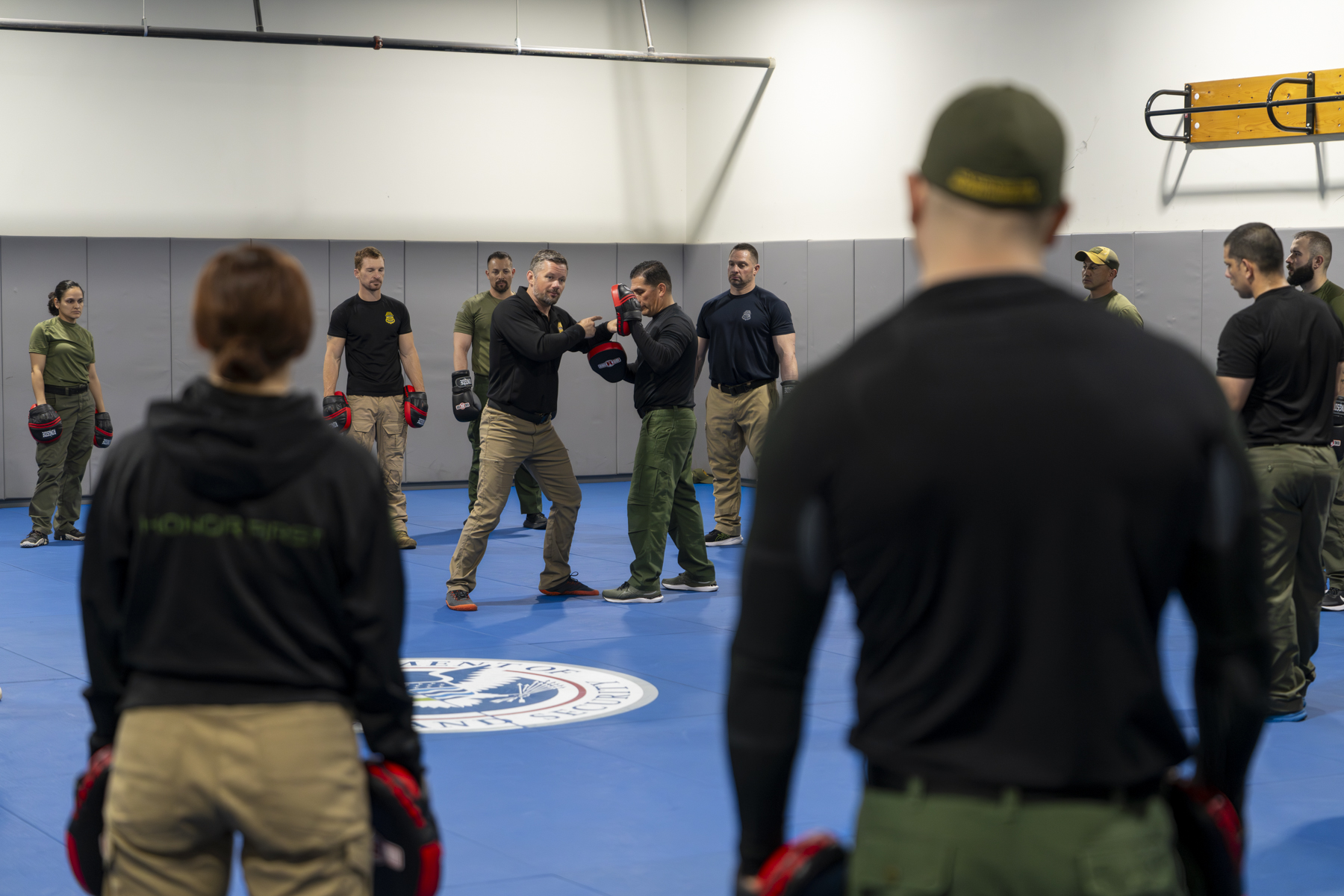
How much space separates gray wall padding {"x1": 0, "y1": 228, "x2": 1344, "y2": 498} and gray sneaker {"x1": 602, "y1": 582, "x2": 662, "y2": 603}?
541cm

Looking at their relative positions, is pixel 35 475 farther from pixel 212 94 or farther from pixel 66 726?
pixel 66 726

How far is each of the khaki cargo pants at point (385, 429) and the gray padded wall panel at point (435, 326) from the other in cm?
421

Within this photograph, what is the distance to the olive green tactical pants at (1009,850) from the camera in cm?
170

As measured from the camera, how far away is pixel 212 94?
14.7m

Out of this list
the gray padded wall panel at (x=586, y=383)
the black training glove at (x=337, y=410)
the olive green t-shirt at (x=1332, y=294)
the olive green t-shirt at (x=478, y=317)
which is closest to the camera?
the olive green t-shirt at (x=1332, y=294)

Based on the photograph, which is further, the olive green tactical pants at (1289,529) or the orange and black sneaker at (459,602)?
the orange and black sneaker at (459,602)

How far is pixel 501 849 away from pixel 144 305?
11.5 meters

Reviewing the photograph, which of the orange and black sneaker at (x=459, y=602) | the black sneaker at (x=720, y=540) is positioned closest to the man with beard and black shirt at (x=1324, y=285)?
the black sneaker at (x=720, y=540)

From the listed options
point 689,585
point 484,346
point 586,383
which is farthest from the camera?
point 586,383

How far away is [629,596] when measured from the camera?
9.23 m

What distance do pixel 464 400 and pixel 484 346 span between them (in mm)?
1923

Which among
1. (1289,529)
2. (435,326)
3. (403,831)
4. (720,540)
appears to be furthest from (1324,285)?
(435,326)

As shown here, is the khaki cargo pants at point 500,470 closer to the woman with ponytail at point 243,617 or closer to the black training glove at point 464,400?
the black training glove at point 464,400

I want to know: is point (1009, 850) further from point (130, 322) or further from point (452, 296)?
point (452, 296)
